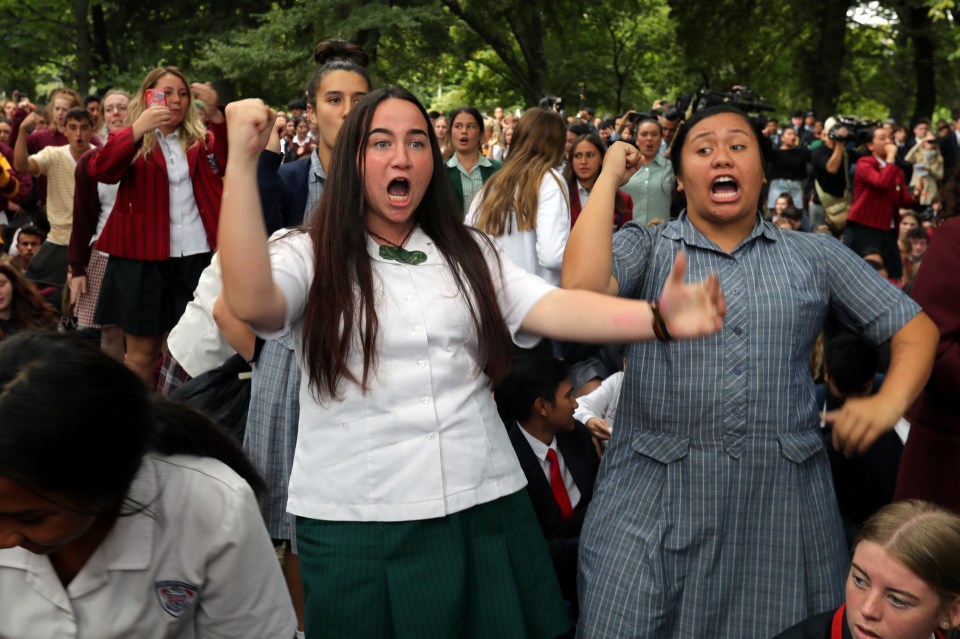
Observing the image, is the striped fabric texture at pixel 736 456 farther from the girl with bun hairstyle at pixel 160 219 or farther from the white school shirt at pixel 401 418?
the girl with bun hairstyle at pixel 160 219

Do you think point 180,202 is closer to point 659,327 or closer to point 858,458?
point 858,458

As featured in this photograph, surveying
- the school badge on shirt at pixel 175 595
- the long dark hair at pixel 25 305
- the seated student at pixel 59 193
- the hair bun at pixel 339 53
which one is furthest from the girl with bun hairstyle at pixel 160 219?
the school badge on shirt at pixel 175 595

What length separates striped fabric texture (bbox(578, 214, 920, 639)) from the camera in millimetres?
3002

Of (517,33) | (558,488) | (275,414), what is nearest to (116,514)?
(275,414)

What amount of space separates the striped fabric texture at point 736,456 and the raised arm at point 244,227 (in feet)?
3.79

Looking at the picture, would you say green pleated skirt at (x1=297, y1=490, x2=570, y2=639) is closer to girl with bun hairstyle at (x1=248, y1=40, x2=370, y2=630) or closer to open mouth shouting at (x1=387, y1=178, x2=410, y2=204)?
open mouth shouting at (x1=387, y1=178, x2=410, y2=204)

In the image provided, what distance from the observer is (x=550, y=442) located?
5.07 metres

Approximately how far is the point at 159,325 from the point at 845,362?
355 centimetres

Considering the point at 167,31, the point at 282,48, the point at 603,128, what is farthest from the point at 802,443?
the point at 167,31

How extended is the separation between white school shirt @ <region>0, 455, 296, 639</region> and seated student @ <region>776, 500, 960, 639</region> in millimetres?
1511

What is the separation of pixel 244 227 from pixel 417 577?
89 cm

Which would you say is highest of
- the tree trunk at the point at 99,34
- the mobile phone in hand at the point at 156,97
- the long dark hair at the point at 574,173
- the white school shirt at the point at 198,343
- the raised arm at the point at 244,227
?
the tree trunk at the point at 99,34

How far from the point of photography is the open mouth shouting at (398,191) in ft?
8.54

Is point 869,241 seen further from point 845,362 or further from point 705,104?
point 705,104
